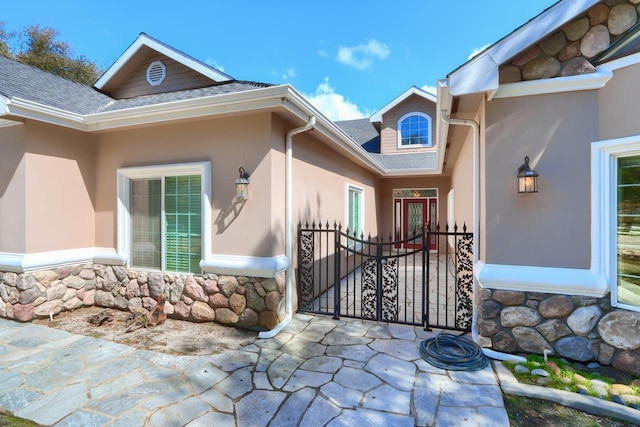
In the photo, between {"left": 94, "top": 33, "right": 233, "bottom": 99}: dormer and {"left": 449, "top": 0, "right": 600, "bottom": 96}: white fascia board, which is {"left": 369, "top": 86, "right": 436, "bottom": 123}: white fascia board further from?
{"left": 449, "top": 0, "right": 600, "bottom": 96}: white fascia board

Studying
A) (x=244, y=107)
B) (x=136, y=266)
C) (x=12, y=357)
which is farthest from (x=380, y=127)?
(x=12, y=357)

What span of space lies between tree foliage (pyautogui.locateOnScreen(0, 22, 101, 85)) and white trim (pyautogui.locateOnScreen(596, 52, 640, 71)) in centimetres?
1888

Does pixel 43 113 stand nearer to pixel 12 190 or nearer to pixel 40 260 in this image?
pixel 12 190

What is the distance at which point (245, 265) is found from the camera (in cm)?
425

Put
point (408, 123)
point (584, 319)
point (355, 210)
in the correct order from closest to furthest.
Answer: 1. point (584, 319)
2. point (355, 210)
3. point (408, 123)

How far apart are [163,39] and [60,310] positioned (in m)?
5.41

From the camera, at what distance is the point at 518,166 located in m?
3.39

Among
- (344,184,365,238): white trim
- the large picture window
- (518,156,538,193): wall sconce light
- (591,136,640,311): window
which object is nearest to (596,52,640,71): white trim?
(591,136,640,311): window

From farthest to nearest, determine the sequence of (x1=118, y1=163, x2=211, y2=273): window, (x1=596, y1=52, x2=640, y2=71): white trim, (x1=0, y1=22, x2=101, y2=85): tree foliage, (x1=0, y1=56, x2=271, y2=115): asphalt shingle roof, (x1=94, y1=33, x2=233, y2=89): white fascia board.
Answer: (x1=0, y1=22, x2=101, y2=85): tree foliage
(x1=94, y1=33, x2=233, y2=89): white fascia board
(x1=0, y1=56, x2=271, y2=115): asphalt shingle roof
(x1=118, y1=163, x2=211, y2=273): window
(x1=596, y1=52, x2=640, y2=71): white trim

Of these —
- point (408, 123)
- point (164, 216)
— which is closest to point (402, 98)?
point (408, 123)

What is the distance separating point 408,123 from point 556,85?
29.8ft

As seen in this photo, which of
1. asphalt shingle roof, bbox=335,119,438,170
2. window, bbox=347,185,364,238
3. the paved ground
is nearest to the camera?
the paved ground

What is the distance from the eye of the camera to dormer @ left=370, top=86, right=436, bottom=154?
11643 millimetres

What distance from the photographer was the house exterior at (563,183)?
10.1 ft
